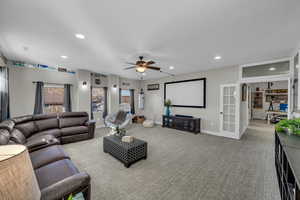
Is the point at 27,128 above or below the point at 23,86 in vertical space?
below

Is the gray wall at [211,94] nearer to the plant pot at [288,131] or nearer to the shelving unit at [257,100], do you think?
the plant pot at [288,131]

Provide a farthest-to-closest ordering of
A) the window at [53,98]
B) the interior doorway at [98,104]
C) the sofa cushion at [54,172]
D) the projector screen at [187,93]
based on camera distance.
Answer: the interior doorway at [98,104], the projector screen at [187,93], the window at [53,98], the sofa cushion at [54,172]

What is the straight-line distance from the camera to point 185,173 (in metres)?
2.33

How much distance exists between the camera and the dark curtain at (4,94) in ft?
11.6

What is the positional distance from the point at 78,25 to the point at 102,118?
4803mm

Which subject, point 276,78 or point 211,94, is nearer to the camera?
point 276,78

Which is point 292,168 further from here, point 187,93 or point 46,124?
point 46,124

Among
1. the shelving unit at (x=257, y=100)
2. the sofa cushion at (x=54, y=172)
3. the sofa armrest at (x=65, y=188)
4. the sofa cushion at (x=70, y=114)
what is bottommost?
the sofa cushion at (x=54, y=172)

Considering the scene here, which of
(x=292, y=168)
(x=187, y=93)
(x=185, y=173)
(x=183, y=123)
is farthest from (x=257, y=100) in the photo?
(x=292, y=168)

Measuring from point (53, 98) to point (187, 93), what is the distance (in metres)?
5.77

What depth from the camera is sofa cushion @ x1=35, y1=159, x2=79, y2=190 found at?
4.78ft

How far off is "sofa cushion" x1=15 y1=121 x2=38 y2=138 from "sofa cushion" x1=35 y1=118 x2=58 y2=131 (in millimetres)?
110

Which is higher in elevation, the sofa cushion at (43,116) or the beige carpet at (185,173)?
the sofa cushion at (43,116)

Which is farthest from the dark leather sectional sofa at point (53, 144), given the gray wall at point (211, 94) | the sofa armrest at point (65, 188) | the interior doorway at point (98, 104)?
the gray wall at point (211, 94)
